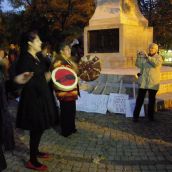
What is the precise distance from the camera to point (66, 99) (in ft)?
22.3

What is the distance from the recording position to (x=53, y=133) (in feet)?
23.8

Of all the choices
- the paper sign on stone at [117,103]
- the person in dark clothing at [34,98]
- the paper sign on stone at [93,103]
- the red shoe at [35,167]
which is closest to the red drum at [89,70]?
the paper sign on stone at [93,103]

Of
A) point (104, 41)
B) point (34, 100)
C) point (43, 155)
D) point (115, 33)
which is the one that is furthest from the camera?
point (104, 41)

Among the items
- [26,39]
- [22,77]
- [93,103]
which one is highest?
[26,39]

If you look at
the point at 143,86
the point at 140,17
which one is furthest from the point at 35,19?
the point at 143,86

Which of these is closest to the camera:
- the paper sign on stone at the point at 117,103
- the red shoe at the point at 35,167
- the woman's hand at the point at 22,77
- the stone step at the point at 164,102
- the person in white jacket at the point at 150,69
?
the woman's hand at the point at 22,77

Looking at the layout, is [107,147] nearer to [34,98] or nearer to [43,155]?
[43,155]

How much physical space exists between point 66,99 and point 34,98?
178cm

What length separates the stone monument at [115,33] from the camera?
12.1 meters

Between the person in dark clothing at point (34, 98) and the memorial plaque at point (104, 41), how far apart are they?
23.6ft

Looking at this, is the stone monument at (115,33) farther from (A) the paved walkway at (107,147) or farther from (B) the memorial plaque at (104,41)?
(A) the paved walkway at (107,147)

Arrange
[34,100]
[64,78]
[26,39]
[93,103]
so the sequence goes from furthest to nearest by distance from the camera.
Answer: [93,103], [64,78], [26,39], [34,100]

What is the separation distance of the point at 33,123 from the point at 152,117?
387 cm

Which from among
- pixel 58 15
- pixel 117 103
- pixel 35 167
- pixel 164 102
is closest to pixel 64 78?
pixel 35 167
